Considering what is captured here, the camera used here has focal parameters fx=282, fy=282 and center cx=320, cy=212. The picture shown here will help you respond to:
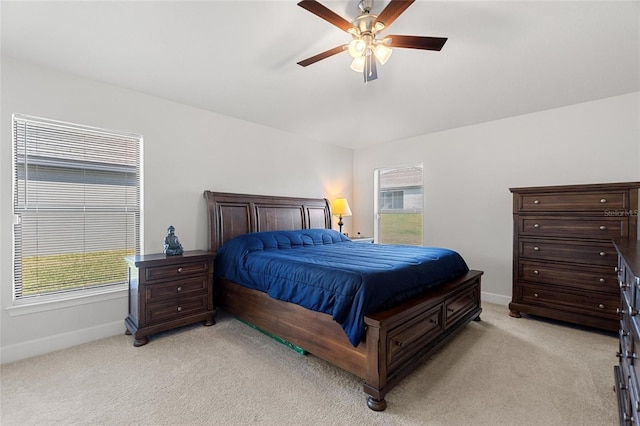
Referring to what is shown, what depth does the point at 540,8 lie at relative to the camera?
2117 mm

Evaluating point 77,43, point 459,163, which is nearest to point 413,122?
point 459,163

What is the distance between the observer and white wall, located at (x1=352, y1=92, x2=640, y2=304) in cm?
310

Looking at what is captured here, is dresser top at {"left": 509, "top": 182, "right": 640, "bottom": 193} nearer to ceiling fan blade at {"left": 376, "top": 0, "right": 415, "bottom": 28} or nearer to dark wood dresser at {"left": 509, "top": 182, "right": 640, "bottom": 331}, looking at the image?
dark wood dresser at {"left": 509, "top": 182, "right": 640, "bottom": 331}

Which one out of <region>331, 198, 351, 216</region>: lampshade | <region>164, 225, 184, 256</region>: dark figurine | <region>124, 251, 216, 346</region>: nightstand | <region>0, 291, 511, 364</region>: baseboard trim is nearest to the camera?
<region>0, 291, 511, 364</region>: baseboard trim

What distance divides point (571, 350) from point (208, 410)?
301 centimetres

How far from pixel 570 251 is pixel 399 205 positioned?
95.1 inches

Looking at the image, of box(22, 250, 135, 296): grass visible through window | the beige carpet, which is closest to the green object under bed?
the beige carpet

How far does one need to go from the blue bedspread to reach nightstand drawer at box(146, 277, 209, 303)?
263 mm

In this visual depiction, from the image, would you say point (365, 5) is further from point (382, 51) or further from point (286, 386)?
point (286, 386)

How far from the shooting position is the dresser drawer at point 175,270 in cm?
266

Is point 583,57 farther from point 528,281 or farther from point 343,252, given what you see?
point 343,252

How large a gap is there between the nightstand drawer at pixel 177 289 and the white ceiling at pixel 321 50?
6.75 ft

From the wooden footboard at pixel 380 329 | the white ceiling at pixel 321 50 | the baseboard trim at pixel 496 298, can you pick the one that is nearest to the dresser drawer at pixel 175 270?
the wooden footboard at pixel 380 329

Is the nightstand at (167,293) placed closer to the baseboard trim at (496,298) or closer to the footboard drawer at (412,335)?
the footboard drawer at (412,335)
